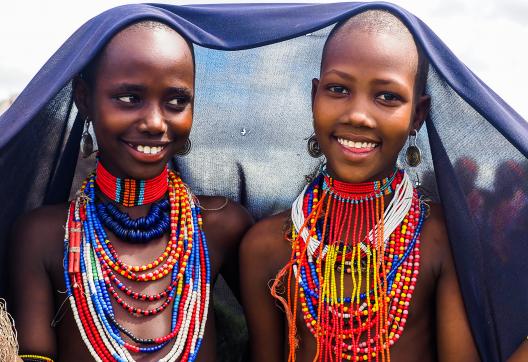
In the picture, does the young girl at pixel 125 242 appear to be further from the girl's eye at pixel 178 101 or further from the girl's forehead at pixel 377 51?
the girl's forehead at pixel 377 51

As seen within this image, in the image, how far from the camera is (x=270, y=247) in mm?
3043

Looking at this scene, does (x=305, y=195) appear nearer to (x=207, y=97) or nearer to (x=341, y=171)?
(x=341, y=171)

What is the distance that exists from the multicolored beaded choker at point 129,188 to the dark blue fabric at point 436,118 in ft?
0.88

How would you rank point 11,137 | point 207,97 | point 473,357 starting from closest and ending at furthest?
point 11,137 → point 473,357 → point 207,97

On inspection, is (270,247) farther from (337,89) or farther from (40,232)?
(40,232)

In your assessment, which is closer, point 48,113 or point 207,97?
point 48,113

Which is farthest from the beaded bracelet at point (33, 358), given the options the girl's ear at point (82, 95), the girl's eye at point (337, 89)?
the girl's eye at point (337, 89)

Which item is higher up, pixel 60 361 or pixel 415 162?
pixel 415 162

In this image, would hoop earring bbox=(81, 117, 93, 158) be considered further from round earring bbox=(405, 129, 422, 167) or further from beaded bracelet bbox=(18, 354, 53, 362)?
round earring bbox=(405, 129, 422, 167)

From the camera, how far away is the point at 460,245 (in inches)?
110

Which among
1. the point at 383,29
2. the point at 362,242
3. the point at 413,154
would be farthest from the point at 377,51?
the point at 362,242

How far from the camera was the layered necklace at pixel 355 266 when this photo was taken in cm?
287

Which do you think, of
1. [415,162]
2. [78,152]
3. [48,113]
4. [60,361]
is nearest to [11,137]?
[48,113]

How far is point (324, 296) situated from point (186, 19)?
3.48ft
